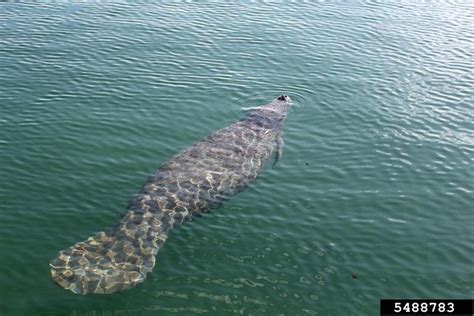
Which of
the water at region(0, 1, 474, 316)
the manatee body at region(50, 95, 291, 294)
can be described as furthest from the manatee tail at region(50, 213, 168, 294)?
the water at region(0, 1, 474, 316)

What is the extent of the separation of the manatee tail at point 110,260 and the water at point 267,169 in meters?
0.43

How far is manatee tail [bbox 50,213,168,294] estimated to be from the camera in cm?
1895

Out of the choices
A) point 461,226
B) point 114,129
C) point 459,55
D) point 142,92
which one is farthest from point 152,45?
point 461,226

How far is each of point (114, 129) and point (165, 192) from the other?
24.3 ft

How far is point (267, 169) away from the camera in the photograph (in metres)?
27.3

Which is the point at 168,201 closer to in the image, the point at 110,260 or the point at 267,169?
the point at 110,260

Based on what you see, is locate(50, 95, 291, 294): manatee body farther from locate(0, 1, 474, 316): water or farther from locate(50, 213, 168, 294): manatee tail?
locate(0, 1, 474, 316): water

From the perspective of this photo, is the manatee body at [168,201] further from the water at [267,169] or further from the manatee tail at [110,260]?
the water at [267,169]

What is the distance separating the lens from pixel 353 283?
20.6 metres

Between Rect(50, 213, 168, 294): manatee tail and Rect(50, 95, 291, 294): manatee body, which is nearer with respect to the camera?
Rect(50, 213, 168, 294): manatee tail

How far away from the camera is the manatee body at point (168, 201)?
764 inches

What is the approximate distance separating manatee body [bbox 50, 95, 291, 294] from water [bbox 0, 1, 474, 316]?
587mm

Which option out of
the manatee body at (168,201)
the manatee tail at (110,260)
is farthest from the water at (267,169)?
the manatee body at (168,201)

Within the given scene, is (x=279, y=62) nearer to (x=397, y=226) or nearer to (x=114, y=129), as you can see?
(x=114, y=129)
